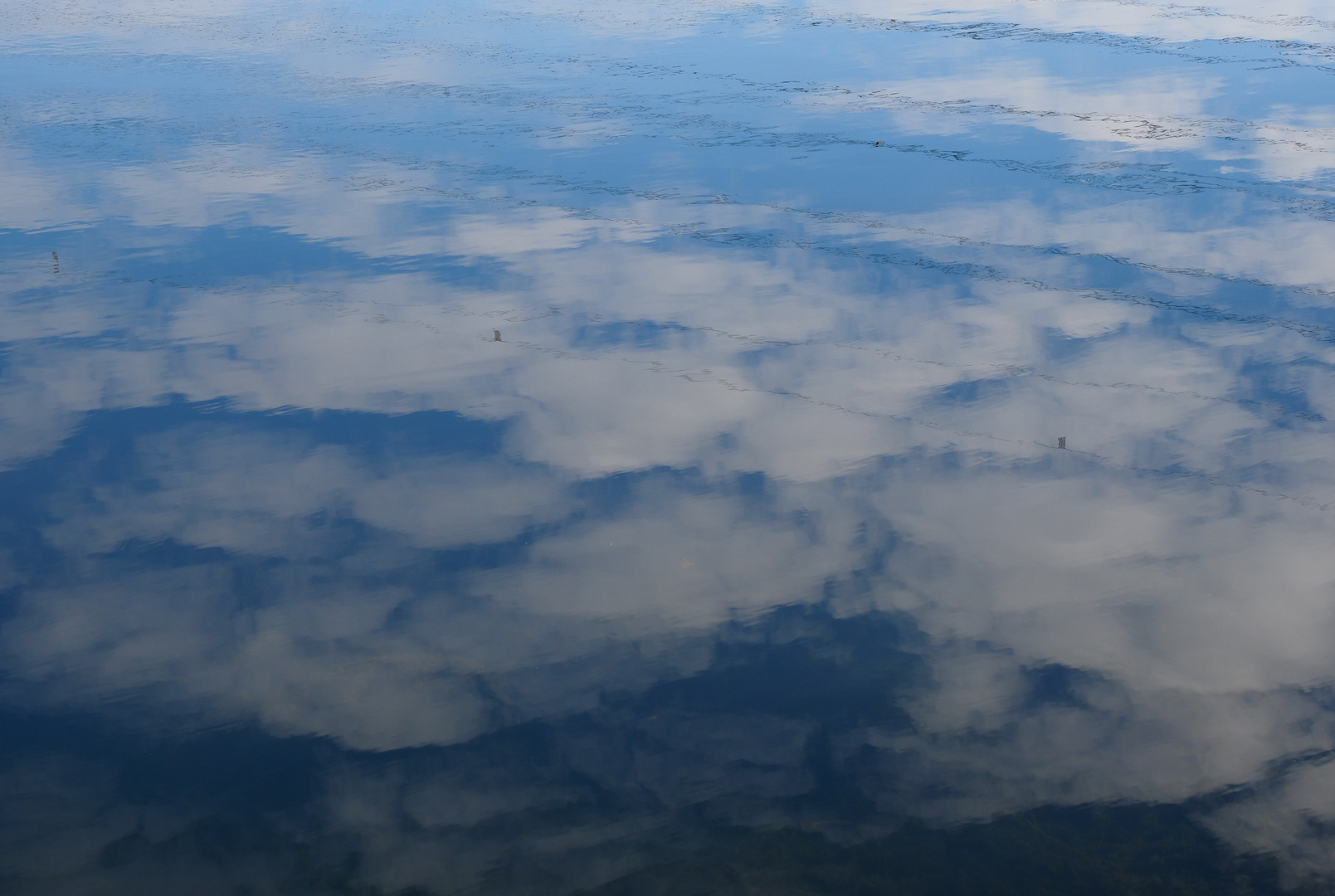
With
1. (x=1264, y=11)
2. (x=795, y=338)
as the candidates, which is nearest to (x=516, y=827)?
(x=795, y=338)

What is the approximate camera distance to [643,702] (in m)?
7.16

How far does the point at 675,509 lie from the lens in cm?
911

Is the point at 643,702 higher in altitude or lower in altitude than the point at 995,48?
lower

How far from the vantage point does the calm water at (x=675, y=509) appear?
638 cm

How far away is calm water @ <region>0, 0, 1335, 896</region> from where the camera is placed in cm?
638

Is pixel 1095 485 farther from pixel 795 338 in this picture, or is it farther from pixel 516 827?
pixel 516 827

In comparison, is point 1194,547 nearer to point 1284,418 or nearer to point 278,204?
point 1284,418

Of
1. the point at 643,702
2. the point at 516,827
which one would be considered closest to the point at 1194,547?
the point at 643,702

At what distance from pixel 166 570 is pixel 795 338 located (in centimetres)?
590

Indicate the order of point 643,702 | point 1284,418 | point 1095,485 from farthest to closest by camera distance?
point 1284,418
point 1095,485
point 643,702

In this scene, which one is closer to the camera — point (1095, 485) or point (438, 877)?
point (438, 877)

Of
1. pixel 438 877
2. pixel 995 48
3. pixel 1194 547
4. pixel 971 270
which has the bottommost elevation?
pixel 438 877

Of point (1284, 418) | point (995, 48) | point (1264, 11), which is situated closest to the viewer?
point (1284, 418)

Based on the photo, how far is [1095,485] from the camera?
30.3 feet
